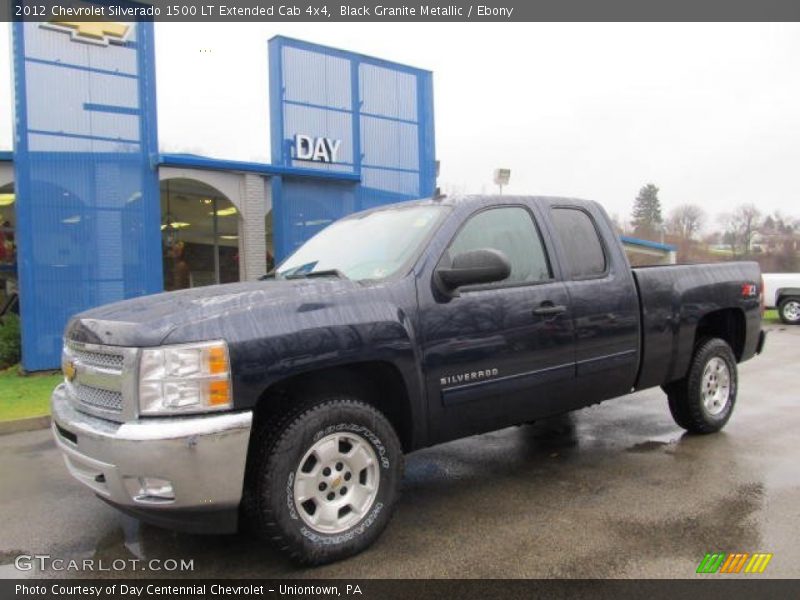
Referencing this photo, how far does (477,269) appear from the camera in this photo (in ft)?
11.9

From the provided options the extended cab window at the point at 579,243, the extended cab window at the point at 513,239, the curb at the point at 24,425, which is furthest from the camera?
the curb at the point at 24,425

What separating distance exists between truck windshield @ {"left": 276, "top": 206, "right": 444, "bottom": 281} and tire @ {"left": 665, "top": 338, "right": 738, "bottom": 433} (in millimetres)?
2823

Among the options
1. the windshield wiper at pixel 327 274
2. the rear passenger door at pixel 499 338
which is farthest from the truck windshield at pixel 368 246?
the rear passenger door at pixel 499 338

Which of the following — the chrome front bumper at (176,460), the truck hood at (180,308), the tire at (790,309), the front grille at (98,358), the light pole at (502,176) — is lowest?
the tire at (790,309)

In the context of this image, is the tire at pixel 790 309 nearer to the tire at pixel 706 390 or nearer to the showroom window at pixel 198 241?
the tire at pixel 706 390

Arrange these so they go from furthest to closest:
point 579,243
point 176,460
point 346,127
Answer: point 346,127
point 579,243
point 176,460

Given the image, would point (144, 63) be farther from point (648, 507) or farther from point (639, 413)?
point (648, 507)

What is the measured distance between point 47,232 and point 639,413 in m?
8.75

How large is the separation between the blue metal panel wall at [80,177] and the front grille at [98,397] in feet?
24.4

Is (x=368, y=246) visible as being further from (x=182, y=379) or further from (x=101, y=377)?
(x=101, y=377)

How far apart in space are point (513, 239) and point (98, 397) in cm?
269

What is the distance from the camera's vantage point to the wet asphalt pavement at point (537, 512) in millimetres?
3342

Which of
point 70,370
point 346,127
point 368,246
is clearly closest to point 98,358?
point 70,370

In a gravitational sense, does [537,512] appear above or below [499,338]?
below
